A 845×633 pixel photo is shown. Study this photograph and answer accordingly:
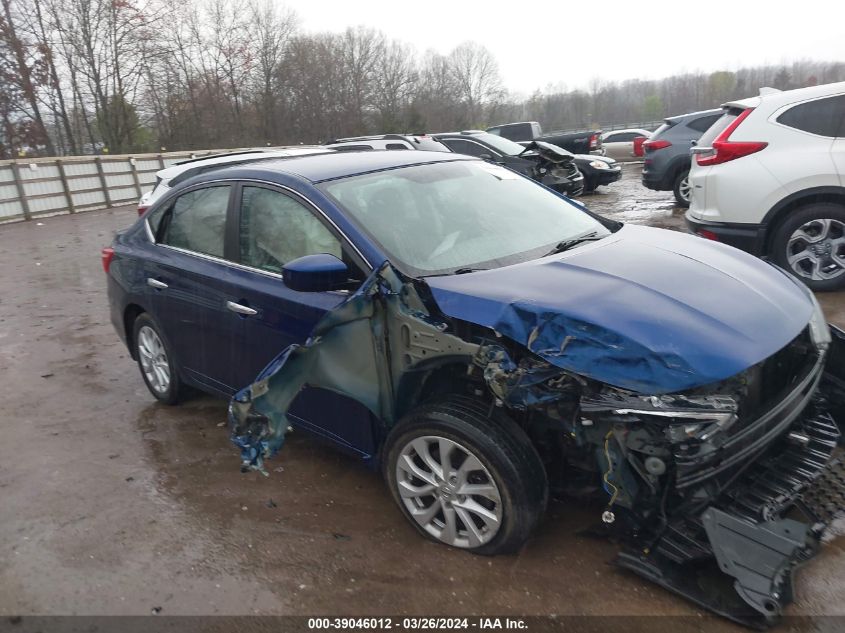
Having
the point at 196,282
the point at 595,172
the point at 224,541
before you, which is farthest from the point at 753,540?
the point at 595,172

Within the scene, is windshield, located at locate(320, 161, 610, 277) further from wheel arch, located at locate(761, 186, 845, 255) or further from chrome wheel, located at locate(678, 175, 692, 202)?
chrome wheel, located at locate(678, 175, 692, 202)

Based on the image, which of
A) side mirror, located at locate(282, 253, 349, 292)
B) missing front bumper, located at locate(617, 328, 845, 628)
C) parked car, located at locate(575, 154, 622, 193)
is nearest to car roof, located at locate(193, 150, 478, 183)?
side mirror, located at locate(282, 253, 349, 292)

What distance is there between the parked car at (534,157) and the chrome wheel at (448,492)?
752 cm

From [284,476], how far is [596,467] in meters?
1.85

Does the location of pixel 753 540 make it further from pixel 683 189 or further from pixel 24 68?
pixel 24 68

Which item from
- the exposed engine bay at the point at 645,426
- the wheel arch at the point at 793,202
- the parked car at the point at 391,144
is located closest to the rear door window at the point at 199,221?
the exposed engine bay at the point at 645,426

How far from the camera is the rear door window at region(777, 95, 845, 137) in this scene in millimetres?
5688

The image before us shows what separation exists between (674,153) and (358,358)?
32.3ft

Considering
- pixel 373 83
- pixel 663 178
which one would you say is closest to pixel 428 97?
pixel 373 83

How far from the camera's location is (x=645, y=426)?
7.86ft

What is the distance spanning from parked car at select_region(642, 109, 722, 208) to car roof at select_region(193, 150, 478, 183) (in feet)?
26.7

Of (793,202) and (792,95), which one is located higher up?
(792,95)

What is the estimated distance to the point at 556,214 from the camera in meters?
3.87

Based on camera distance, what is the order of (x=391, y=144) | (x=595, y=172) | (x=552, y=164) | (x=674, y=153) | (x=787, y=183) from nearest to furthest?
(x=787, y=183)
(x=674, y=153)
(x=391, y=144)
(x=552, y=164)
(x=595, y=172)
